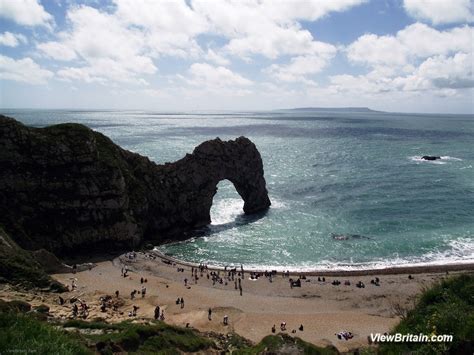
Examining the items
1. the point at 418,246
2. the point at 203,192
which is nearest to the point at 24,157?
the point at 203,192

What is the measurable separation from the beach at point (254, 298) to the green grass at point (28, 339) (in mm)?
18717

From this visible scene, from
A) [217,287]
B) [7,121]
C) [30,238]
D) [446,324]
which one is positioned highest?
[7,121]

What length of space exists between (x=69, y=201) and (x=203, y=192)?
24156 mm

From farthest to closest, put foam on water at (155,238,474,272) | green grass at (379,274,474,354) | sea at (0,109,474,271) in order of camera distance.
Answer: sea at (0,109,474,271)
foam on water at (155,238,474,272)
green grass at (379,274,474,354)

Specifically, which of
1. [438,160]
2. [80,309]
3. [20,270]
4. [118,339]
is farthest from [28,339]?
[438,160]

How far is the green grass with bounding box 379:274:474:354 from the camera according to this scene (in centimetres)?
1530

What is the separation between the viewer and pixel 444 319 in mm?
16391

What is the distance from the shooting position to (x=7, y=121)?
55.4 meters

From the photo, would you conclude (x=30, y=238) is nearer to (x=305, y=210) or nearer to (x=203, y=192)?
(x=203, y=192)

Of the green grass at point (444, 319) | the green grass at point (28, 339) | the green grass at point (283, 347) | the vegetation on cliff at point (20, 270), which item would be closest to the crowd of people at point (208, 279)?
the vegetation on cliff at point (20, 270)

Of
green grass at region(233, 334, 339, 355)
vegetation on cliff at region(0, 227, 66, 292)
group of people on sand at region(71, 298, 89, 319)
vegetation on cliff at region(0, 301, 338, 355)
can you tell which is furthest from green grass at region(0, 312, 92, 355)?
vegetation on cliff at region(0, 227, 66, 292)

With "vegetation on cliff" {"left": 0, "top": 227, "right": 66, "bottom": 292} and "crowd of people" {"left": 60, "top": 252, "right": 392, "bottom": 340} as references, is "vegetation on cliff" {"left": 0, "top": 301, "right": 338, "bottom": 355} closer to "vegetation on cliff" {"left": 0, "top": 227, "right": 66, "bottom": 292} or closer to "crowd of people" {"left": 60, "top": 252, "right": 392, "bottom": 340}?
"crowd of people" {"left": 60, "top": 252, "right": 392, "bottom": 340}

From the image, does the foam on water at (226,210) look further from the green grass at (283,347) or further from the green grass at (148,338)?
the green grass at (283,347)

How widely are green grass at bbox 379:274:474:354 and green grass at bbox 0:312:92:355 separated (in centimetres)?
1348
